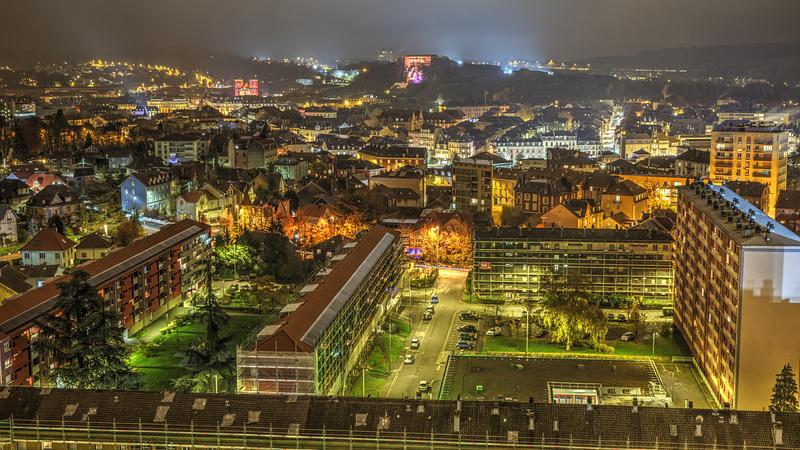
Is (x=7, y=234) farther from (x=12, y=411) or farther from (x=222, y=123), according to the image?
(x=222, y=123)

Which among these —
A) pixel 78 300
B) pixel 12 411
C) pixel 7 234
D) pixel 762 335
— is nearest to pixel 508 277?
pixel 762 335

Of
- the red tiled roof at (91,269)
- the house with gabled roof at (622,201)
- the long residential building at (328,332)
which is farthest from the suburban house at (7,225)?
the house with gabled roof at (622,201)

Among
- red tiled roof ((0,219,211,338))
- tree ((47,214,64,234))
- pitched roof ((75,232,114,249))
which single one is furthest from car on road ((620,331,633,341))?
tree ((47,214,64,234))

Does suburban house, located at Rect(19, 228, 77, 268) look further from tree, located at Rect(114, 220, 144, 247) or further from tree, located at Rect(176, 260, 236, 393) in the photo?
tree, located at Rect(176, 260, 236, 393)

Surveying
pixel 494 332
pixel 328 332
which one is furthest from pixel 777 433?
pixel 494 332

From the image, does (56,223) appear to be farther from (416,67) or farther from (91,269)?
(416,67)
